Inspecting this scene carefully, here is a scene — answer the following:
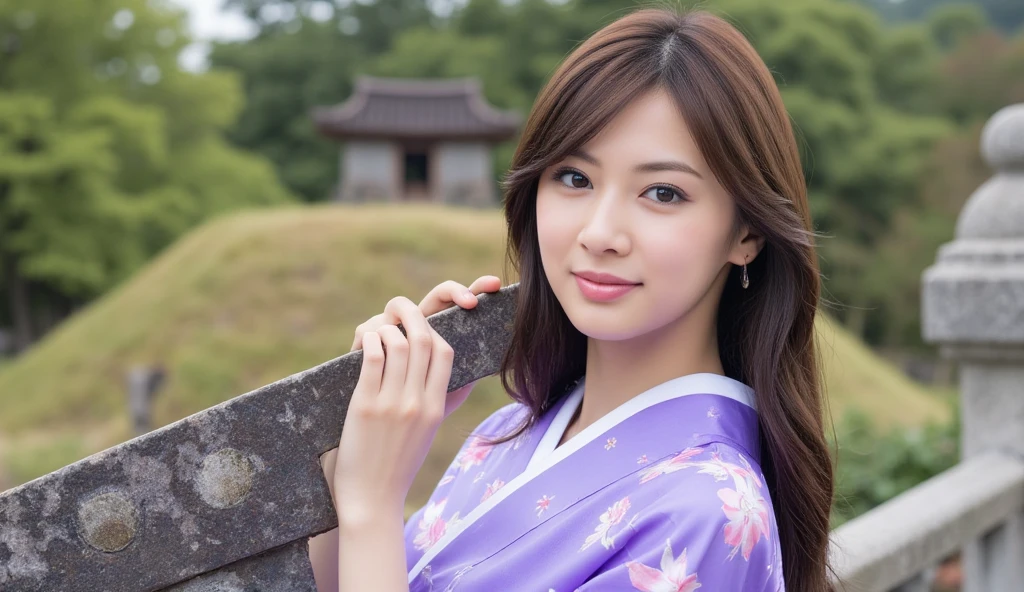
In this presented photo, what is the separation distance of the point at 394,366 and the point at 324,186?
879 inches

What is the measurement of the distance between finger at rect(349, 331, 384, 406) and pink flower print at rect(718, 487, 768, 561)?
15.5 inches

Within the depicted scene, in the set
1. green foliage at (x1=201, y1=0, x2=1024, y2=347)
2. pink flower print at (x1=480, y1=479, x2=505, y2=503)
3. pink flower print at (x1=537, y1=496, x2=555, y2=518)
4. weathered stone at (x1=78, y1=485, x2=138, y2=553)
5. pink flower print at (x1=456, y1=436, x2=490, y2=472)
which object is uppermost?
weathered stone at (x1=78, y1=485, x2=138, y2=553)

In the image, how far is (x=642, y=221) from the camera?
1159mm

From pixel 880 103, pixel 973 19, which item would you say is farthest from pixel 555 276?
pixel 973 19

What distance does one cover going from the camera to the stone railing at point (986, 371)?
6.97ft

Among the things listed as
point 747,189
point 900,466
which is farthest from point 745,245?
point 900,466

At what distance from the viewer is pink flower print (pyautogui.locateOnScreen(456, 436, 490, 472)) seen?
1456 millimetres

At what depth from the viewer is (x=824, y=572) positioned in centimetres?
127

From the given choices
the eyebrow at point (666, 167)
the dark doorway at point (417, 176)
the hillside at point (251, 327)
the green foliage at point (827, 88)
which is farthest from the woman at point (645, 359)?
the green foliage at point (827, 88)

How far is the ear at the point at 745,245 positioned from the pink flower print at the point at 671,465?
0.87 feet

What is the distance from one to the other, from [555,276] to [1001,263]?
5.47 ft

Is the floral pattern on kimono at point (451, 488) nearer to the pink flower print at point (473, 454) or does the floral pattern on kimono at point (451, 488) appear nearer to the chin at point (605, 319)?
the pink flower print at point (473, 454)

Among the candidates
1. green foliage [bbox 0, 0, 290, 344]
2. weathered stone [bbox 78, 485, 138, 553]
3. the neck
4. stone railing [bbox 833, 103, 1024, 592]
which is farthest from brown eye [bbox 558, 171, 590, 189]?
green foliage [bbox 0, 0, 290, 344]

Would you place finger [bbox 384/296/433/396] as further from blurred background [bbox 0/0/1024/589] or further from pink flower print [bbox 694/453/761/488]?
blurred background [bbox 0/0/1024/589]
